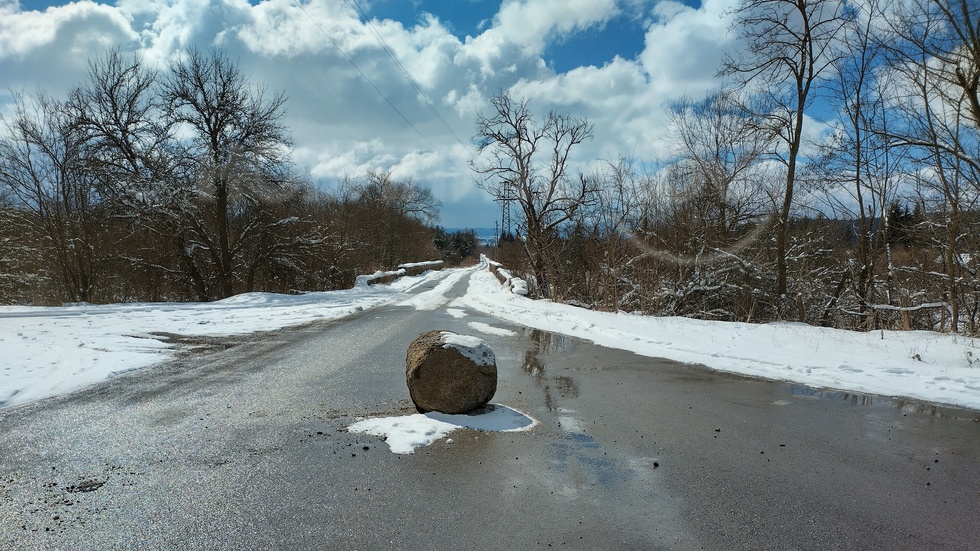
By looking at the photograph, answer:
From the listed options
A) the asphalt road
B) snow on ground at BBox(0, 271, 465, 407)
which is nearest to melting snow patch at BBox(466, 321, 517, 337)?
snow on ground at BBox(0, 271, 465, 407)

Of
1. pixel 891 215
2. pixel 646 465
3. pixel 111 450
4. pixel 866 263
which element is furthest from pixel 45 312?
pixel 891 215

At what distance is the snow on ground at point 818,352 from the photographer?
7316 mm

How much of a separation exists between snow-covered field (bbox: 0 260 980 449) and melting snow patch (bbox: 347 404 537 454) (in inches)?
2.4

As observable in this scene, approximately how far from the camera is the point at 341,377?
8.04 metres

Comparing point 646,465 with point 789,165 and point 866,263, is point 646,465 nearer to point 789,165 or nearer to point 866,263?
point 789,165

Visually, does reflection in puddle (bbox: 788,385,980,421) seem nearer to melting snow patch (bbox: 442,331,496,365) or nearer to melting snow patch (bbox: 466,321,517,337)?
melting snow patch (bbox: 442,331,496,365)

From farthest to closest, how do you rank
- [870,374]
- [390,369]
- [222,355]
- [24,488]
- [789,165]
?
[789,165], [222,355], [390,369], [870,374], [24,488]

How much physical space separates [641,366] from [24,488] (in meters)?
7.89

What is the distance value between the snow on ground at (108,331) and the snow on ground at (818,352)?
838 centimetres

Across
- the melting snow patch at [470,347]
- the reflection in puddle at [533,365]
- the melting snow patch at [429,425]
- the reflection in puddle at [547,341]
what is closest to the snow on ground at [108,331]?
the melting snow patch at [429,425]

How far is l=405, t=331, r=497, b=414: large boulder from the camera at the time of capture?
5895mm

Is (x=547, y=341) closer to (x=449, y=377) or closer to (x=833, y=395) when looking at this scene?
(x=833, y=395)

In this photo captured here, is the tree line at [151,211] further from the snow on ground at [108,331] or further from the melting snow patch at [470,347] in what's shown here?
the melting snow patch at [470,347]

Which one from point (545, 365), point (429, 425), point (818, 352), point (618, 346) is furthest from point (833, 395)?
point (429, 425)
